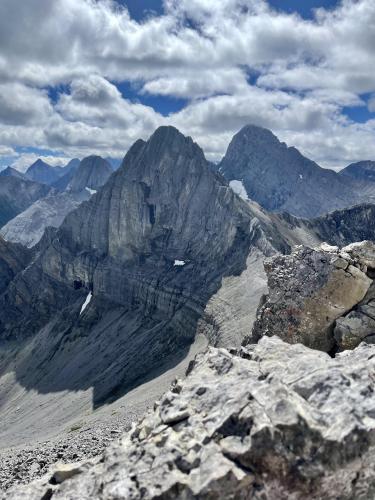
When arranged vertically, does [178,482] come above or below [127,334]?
above

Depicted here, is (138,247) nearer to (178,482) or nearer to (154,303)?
(154,303)

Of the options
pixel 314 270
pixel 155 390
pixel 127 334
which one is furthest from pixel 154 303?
pixel 314 270

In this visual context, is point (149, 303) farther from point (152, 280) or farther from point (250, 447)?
point (250, 447)

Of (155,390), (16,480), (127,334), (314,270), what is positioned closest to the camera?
(16,480)

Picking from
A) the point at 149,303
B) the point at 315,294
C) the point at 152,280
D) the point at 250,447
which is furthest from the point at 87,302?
the point at 250,447

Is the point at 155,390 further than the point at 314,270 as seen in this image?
Yes

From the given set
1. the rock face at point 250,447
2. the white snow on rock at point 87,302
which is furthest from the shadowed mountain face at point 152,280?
the rock face at point 250,447

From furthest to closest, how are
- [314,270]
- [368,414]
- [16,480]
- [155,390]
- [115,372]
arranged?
[115,372] → [155,390] → [314,270] → [16,480] → [368,414]
